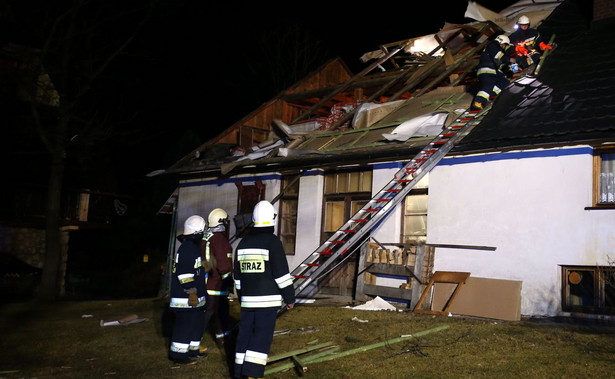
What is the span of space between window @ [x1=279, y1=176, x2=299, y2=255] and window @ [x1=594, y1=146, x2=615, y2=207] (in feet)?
20.6

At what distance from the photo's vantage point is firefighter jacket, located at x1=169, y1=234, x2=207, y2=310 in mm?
7172

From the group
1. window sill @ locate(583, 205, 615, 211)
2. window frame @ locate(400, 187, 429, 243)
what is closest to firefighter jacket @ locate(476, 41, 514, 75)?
window frame @ locate(400, 187, 429, 243)

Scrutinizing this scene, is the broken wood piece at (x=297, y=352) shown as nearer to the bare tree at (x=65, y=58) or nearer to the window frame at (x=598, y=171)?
the window frame at (x=598, y=171)

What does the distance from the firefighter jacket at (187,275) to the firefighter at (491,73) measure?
242 inches

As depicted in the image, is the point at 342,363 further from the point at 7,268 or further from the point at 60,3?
the point at 7,268

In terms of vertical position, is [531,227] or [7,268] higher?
[531,227]

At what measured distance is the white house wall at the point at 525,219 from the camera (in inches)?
354

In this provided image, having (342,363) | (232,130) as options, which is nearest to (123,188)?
(232,130)

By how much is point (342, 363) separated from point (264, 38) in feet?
102

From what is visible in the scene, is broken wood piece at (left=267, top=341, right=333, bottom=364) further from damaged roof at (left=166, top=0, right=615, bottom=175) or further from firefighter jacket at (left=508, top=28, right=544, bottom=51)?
firefighter jacket at (left=508, top=28, right=544, bottom=51)

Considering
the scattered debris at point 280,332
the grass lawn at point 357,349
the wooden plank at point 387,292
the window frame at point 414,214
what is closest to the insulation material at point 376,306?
the wooden plank at point 387,292

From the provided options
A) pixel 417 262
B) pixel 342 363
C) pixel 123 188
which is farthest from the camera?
pixel 123 188

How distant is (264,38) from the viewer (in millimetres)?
35688

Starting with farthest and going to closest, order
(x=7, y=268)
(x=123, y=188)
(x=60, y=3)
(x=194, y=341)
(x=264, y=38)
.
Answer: (x=264, y=38) < (x=123, y=188) < (x=7, y=268) < (x=60, y=3) < (x=194, y=341)
